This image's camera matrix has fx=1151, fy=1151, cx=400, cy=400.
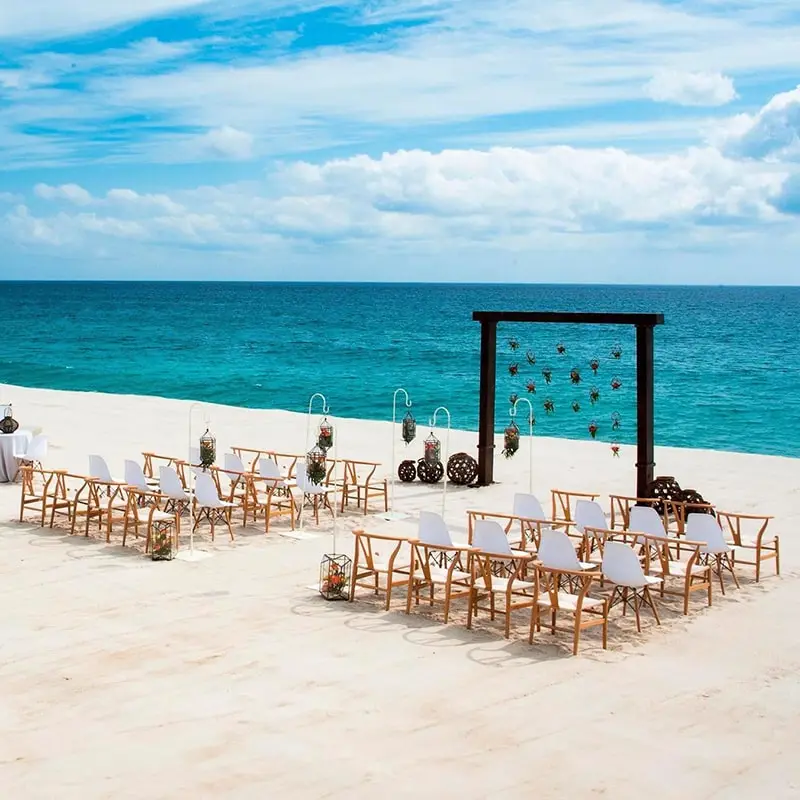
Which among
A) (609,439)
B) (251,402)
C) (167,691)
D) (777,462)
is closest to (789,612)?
(167,691)

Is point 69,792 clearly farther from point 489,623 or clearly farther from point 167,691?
point 489,623

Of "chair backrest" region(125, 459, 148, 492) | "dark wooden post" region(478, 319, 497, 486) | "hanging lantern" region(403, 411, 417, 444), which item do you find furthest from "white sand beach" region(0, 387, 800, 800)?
"dark wooden post" region(478, 319, 497, 486)

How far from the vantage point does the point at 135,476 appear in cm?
1359

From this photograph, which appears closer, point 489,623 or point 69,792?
point 69,792

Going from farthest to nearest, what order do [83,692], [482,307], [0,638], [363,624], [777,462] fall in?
[482,307], [777,462], [363,624], [0,638], [83,692]

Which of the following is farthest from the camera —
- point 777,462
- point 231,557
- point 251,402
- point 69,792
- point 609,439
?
point 251,402

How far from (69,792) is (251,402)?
3961 cm

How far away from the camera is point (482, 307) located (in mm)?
116562

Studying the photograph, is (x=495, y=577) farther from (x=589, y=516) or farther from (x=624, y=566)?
(x=589, y=516)

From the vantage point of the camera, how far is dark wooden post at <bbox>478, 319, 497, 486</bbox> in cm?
1666

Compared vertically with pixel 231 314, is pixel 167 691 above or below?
below

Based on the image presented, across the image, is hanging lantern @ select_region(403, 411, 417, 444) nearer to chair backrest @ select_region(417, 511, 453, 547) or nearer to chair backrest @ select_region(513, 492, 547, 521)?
chair backrest @ select_region(513, 492, 547, 521)

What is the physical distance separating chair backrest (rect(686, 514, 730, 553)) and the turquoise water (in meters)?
22.1

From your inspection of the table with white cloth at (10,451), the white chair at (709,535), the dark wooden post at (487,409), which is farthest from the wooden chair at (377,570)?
the table with white cloth at (10,451)
